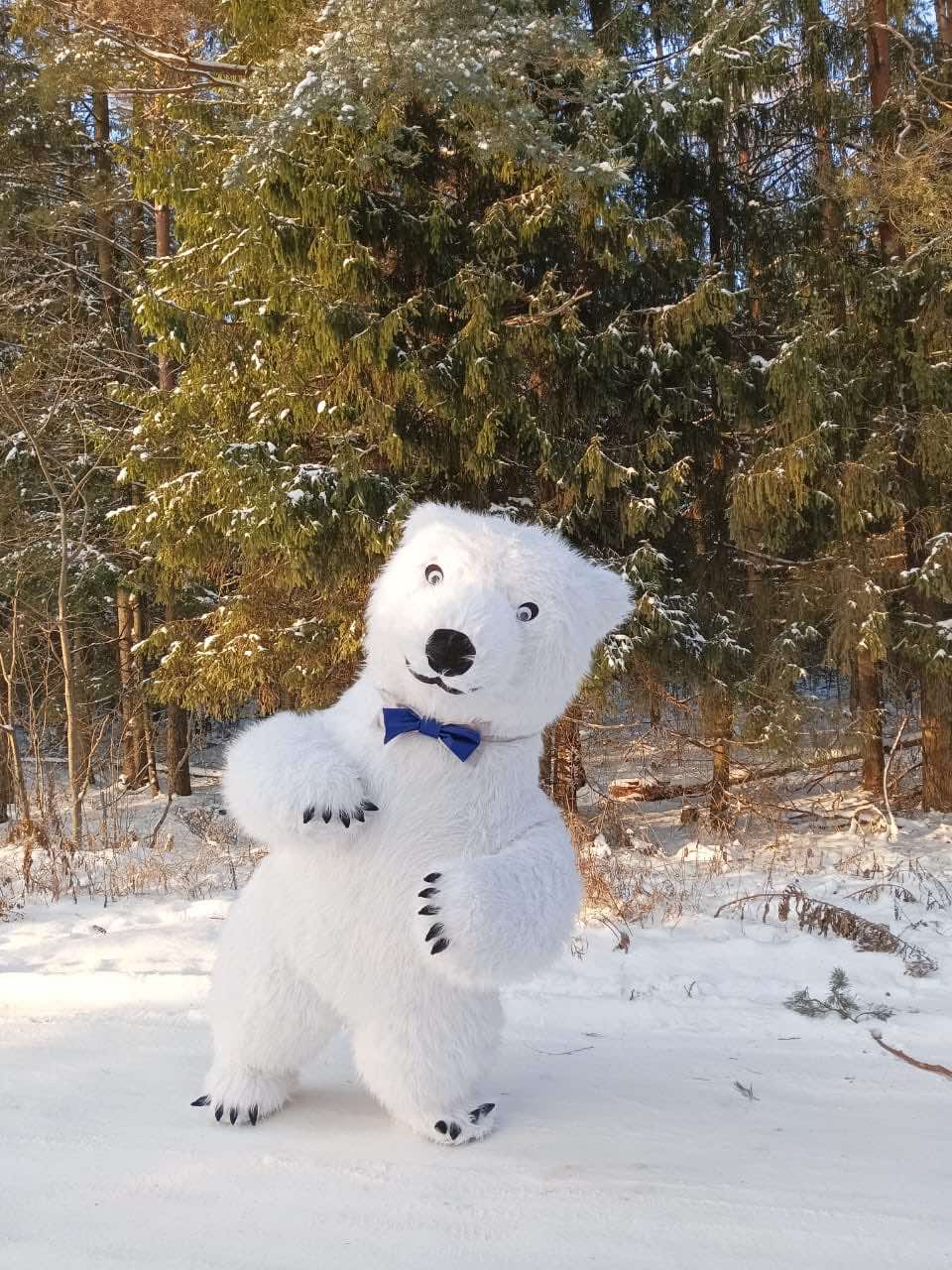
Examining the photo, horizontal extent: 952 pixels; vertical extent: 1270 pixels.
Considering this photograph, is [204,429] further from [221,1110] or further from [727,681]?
[221,1110]

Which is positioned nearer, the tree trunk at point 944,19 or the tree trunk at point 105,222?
the tree trunk at point 944,19

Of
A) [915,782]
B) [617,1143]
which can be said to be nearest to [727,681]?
[915,782]

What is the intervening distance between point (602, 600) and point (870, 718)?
22.4 feet

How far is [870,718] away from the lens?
8242 mm

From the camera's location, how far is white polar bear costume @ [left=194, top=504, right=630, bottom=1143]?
1.92 m

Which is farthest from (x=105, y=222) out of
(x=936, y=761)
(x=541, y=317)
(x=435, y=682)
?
(x=435, y=682)

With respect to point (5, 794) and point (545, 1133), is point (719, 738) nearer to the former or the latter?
point (545, 1133)

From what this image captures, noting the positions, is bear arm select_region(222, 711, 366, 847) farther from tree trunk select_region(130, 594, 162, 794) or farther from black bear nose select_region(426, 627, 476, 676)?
tree trunk select_region(130, 594, 162, 794)

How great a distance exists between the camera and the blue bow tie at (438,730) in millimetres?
2018

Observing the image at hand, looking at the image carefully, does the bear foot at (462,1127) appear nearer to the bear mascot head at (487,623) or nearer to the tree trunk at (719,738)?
the bear mascot head at (487,623)

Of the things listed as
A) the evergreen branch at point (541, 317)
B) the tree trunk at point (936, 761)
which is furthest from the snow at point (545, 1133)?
the tree trunk at point (936, 761)

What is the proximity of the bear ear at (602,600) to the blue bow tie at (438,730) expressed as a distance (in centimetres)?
37

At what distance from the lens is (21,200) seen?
11.5 m

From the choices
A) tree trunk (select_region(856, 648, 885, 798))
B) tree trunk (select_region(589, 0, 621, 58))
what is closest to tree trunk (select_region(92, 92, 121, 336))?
tree trunk (select_region(589, 0, 621, 58))
